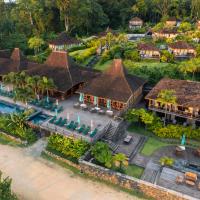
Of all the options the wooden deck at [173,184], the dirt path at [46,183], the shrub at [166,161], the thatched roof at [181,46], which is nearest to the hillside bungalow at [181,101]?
the shrub at [166,161]

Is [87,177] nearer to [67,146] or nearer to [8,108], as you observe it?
[67,146]

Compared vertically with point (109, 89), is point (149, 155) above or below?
below

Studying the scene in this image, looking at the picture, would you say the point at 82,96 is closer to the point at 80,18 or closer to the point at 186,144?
the point at 186,144

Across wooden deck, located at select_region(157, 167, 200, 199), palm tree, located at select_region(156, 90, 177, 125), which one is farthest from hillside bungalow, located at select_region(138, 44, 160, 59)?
wooden deck, located at select_region(157, 167, 200, 199)

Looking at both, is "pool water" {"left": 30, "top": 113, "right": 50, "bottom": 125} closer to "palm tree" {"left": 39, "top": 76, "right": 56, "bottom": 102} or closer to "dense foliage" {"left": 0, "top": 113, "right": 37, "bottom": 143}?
"dense foliage" {"left": 0, "top": 113, "right": 37, "bottom": 143}

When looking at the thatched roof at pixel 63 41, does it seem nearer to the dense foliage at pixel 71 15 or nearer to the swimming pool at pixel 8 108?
the dense foliage at pixel 71 15

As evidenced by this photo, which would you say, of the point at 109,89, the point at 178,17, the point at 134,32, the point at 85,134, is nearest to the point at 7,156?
the point at 85,134
